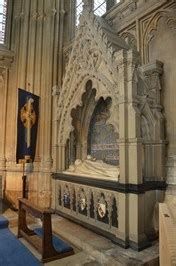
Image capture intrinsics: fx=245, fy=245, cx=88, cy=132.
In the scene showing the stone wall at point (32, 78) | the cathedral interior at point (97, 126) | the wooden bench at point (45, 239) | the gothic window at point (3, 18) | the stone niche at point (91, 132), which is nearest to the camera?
the wooden bench at point (45, 239)

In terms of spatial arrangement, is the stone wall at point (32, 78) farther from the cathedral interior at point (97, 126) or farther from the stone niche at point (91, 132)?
the stone niche at point (91, 132)

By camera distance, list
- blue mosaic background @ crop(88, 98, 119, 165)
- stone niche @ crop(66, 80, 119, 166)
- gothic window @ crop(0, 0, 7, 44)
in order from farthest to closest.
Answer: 1. gothic window @ crop(0, 0, 7, 44)
2. stone niche @ crop(66, 80, 119, 166)
3. blue mosaic background @ crop(88, 98, 119, 165)

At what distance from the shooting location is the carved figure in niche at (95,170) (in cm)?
392

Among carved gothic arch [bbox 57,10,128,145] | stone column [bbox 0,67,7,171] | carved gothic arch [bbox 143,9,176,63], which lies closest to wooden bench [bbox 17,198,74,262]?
carved gothic arch [bbox 57,10,128,145]

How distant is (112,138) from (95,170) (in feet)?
3.00

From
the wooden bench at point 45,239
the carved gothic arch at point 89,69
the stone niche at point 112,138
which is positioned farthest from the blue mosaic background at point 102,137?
the wooden bench at point 45,239

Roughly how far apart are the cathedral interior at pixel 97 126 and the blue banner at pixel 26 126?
2 cm

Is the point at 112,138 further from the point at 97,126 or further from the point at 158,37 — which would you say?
the point at 158,37

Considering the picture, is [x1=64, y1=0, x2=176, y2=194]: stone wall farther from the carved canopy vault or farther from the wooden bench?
the wooden bench

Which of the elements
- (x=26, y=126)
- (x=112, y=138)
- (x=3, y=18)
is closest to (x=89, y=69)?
(x=112, y=138)

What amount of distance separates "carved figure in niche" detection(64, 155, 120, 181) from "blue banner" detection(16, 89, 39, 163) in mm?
1151

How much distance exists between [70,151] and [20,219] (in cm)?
198

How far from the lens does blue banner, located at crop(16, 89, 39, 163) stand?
5.57 m

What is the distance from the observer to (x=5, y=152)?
22.9 ft
